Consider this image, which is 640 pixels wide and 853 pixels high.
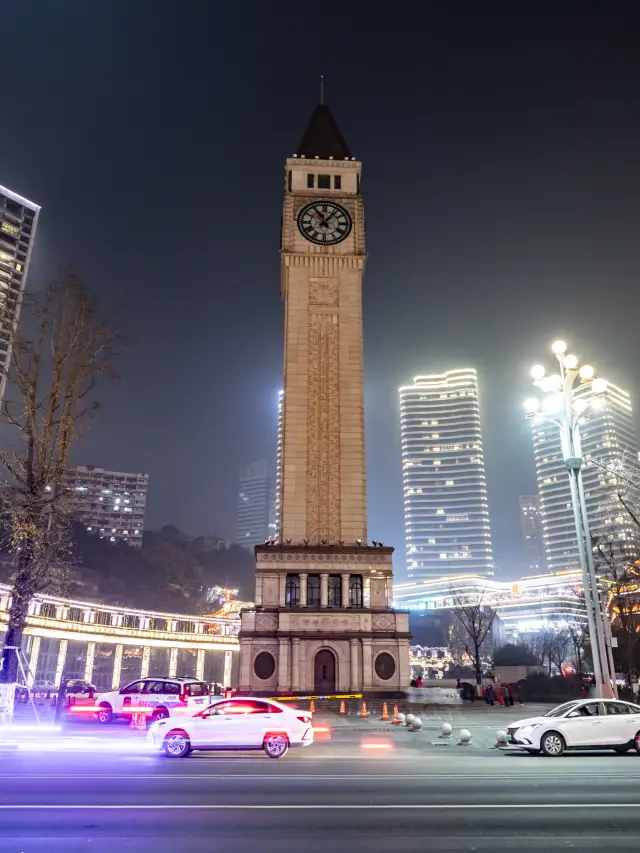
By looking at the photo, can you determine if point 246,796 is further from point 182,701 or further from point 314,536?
point 314,536

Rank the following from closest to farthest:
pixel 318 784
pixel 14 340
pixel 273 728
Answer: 1. pixel 318 784
2. pixel 273 728
3. pixel 14 340

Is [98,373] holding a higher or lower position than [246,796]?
higher

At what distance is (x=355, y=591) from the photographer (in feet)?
168

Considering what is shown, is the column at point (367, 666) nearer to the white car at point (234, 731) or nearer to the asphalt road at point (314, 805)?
the white car at point (234, 731)

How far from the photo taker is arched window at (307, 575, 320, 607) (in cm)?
5072

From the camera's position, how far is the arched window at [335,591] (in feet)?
167

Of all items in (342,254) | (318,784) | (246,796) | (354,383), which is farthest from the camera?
(342,254)

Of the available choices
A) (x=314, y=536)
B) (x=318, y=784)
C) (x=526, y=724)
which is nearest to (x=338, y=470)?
(x=314, y=536)

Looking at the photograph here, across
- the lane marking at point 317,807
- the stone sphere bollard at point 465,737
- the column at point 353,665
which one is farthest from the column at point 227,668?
the lane marking at point 317,807

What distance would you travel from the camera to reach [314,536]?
5319 cm

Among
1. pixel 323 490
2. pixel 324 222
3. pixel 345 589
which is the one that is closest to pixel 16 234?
pixel 324 222

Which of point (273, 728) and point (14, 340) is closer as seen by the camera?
point (273, 728)

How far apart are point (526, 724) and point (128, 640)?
96.2 meters

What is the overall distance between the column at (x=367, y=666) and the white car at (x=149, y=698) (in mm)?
23180
